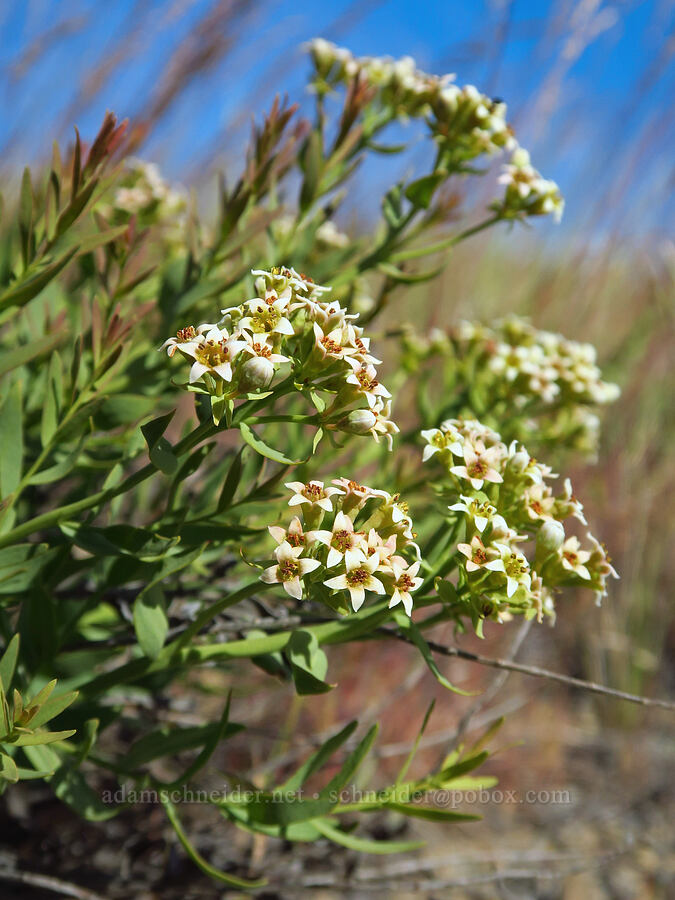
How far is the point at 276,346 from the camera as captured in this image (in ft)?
3.16

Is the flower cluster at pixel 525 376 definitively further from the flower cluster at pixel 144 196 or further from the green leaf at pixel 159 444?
the green leaf at pixel 159 444

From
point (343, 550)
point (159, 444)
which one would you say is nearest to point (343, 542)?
point (343, 550)

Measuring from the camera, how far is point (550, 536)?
3.50 ft

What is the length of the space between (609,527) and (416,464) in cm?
203

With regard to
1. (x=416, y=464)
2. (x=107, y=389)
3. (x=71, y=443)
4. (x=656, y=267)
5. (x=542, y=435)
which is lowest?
(x=71, y=443)

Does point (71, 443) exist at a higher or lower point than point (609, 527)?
lower

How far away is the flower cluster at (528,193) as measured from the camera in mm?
1569

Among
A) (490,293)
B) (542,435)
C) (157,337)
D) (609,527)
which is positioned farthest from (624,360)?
(157,337)

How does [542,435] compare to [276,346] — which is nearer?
[276,346]

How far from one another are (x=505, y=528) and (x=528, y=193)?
0.83 meters

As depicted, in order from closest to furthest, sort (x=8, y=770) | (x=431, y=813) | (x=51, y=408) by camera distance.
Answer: (x=8, y=770) < (x=431, y=813) < (x=51, y=408)

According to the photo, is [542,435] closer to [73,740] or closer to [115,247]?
[115,247]

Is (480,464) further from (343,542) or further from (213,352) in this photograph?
(213,352)

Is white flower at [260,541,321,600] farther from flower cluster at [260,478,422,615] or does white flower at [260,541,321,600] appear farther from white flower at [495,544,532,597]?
white flower at [495,544,532,597]
